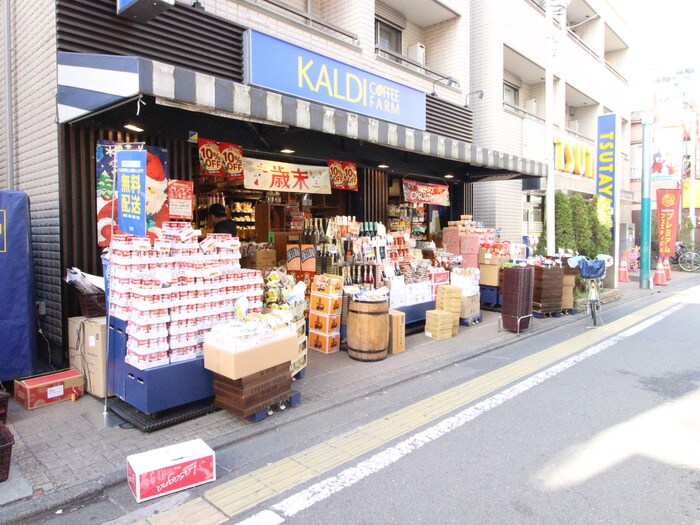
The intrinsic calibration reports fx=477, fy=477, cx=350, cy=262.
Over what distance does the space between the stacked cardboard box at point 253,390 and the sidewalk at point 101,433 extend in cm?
21

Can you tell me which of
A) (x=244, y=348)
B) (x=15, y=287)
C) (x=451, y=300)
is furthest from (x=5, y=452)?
(x=451, y=300)

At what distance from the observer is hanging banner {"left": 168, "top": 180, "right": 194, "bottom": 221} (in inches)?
Result: 275

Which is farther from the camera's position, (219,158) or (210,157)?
(219,158)

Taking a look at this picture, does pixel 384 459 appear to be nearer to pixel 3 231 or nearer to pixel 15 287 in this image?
pixel 15 287

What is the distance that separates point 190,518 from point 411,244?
7.62 metres

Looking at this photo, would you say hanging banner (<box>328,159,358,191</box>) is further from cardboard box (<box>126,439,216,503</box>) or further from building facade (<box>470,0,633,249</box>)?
cardboard box (<box>126,439,216,503</box>)

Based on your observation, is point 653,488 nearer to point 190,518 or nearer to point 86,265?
point 190,518

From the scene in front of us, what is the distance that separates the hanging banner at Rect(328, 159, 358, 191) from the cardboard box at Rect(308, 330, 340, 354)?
11.4ft

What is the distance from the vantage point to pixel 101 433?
475cm

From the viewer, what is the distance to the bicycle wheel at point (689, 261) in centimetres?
2388

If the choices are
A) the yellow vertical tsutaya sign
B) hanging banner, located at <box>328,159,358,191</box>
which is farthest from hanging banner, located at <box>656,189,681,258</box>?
the yellow vertical tsutaya sign

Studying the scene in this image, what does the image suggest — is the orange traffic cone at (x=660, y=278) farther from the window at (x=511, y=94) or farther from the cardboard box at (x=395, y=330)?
the cardboard box at (x=395, y=330)

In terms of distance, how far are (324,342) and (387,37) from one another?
858 cm

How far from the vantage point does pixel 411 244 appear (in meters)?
10.3
